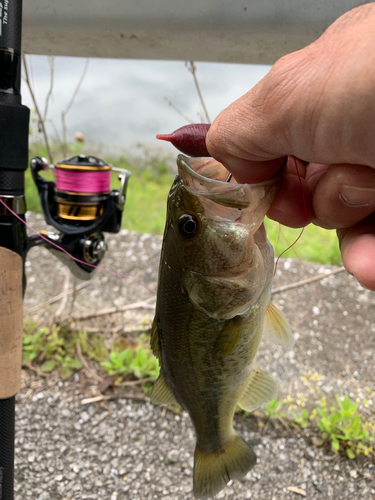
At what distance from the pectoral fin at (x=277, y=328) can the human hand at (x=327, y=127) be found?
1.14 feet

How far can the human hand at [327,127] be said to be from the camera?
69 centimetres

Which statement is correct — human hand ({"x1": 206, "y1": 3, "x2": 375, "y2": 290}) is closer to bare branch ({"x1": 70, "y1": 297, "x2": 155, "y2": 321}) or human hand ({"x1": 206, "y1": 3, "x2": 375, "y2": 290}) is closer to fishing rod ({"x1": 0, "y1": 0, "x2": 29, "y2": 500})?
fishing rod ({"x1": 0, "y1": 0, "x2": 29, "y2": 500})

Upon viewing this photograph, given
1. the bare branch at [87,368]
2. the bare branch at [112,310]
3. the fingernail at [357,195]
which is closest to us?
the fingernail at [357,195]

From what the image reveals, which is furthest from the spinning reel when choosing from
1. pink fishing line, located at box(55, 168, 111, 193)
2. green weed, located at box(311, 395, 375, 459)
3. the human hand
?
green weed, located at box(311, 395, 375, 459)

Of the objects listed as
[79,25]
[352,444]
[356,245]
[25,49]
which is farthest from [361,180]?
[25,49]

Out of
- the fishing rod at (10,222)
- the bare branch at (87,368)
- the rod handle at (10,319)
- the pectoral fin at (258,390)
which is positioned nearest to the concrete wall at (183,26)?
the fishing rod at (10,222)

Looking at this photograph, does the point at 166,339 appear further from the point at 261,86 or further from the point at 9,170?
the point at 9,170

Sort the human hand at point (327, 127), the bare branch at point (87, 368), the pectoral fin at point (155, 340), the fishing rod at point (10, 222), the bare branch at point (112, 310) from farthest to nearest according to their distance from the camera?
the bare branch at point (112, 310) < the bare branch at point (87, 368) < the fishing rod at point (10, 222) < the pectoral fin at point (155, 340) < the human hand at point (327, 127)

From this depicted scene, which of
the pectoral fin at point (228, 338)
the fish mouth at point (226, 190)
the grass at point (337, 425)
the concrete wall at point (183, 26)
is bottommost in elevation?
the grass at point (337, 425)

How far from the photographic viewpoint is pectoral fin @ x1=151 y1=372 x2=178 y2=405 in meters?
1.38

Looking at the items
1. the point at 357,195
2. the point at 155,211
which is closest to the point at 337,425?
the point at 357,195

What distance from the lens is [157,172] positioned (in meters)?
9.75

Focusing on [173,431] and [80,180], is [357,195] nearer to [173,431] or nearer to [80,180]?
[80,180]

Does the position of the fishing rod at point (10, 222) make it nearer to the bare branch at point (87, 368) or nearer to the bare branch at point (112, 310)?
the bare branch at point (87, 368)
